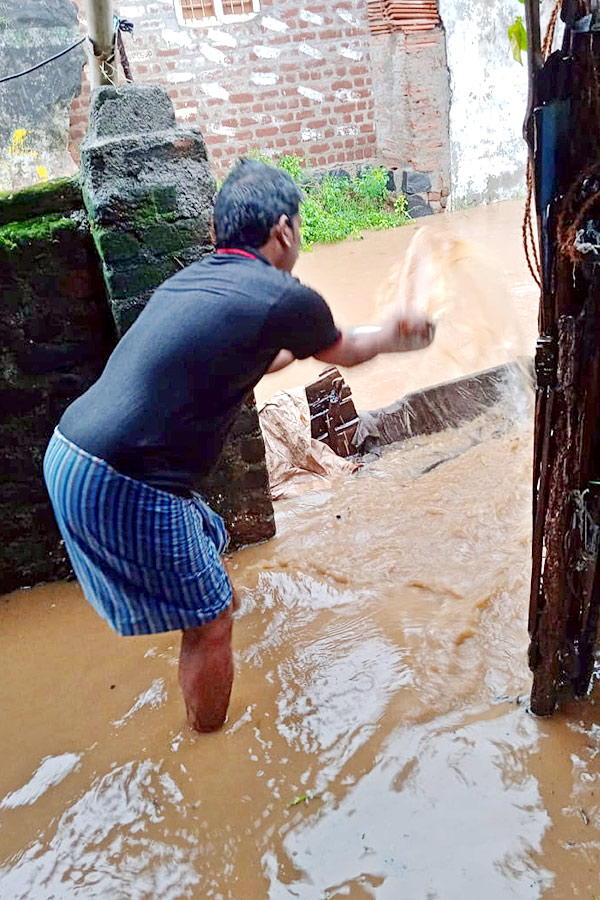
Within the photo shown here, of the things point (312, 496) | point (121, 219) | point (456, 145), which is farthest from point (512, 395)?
point (456, 145)

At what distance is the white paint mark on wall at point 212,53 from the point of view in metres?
10.3

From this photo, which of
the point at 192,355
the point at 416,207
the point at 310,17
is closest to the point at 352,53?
the point at 310,17

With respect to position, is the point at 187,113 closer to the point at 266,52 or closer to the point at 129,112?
the point at 266,52

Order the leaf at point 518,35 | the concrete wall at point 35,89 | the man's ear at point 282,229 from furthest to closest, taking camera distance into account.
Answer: the concrete wall at point 35,89 < the man's ear at point 282,229 < the leaf at point 518,35

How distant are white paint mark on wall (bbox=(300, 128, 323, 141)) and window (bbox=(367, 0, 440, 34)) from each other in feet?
5.63

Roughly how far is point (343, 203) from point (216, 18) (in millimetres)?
3093

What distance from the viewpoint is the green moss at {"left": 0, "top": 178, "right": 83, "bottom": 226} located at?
2.81 metres

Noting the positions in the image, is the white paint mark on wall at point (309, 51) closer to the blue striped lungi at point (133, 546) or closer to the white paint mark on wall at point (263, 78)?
the white paint mark on wall at point (263, 78)

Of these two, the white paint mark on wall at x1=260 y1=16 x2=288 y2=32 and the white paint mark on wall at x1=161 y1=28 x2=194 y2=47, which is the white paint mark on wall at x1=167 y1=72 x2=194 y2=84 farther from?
the white paint mark on wall at x1=260 y1=16 x2=288 y2=32

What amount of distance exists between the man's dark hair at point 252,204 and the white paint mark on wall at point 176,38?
957 centimetres

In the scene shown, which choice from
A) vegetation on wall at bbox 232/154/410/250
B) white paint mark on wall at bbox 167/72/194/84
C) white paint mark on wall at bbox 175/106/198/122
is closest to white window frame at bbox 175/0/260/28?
white paint mark on wall at bbox 167/72/194/84

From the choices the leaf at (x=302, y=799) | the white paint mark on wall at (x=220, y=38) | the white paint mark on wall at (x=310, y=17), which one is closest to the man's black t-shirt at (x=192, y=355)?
the leaf at (x=302, y=799)

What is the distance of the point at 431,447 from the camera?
13.9 feet

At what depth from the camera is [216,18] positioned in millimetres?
10227
